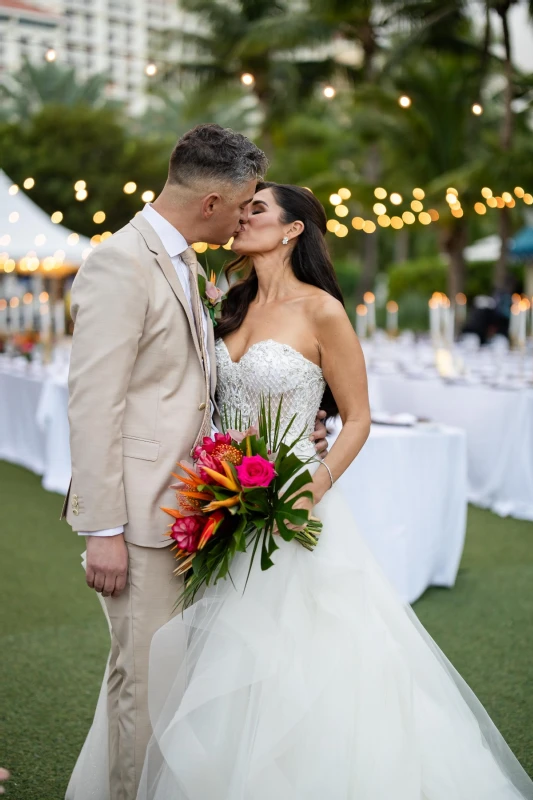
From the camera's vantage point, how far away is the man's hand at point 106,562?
2256 mm

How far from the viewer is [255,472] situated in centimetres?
217

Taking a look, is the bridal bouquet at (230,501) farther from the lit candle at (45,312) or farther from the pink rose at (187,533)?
the lit candle at (45,312)

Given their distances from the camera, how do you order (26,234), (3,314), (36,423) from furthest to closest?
(3,314)
(26,234)
(36,423)

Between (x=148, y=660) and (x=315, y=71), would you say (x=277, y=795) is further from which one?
(x=315, y=71)

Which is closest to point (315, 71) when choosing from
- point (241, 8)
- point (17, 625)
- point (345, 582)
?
point (241, 8)

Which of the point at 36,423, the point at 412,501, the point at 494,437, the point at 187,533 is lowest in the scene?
the point at 36,423

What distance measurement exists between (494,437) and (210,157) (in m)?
5.10

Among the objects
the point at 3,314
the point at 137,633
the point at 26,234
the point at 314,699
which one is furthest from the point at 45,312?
the point at 3,314

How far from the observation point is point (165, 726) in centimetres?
227

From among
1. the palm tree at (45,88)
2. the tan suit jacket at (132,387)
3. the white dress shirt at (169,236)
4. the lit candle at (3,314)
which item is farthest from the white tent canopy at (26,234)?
the palm tree at (45,88)

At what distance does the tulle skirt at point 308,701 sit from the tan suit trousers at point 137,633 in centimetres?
8

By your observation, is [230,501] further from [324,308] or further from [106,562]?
[324,308]

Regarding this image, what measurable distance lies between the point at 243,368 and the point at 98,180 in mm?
26488

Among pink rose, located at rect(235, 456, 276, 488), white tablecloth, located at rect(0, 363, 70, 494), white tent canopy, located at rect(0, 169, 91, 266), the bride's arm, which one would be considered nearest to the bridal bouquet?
pink rose, located at rect(235, 456, 276, 488)
